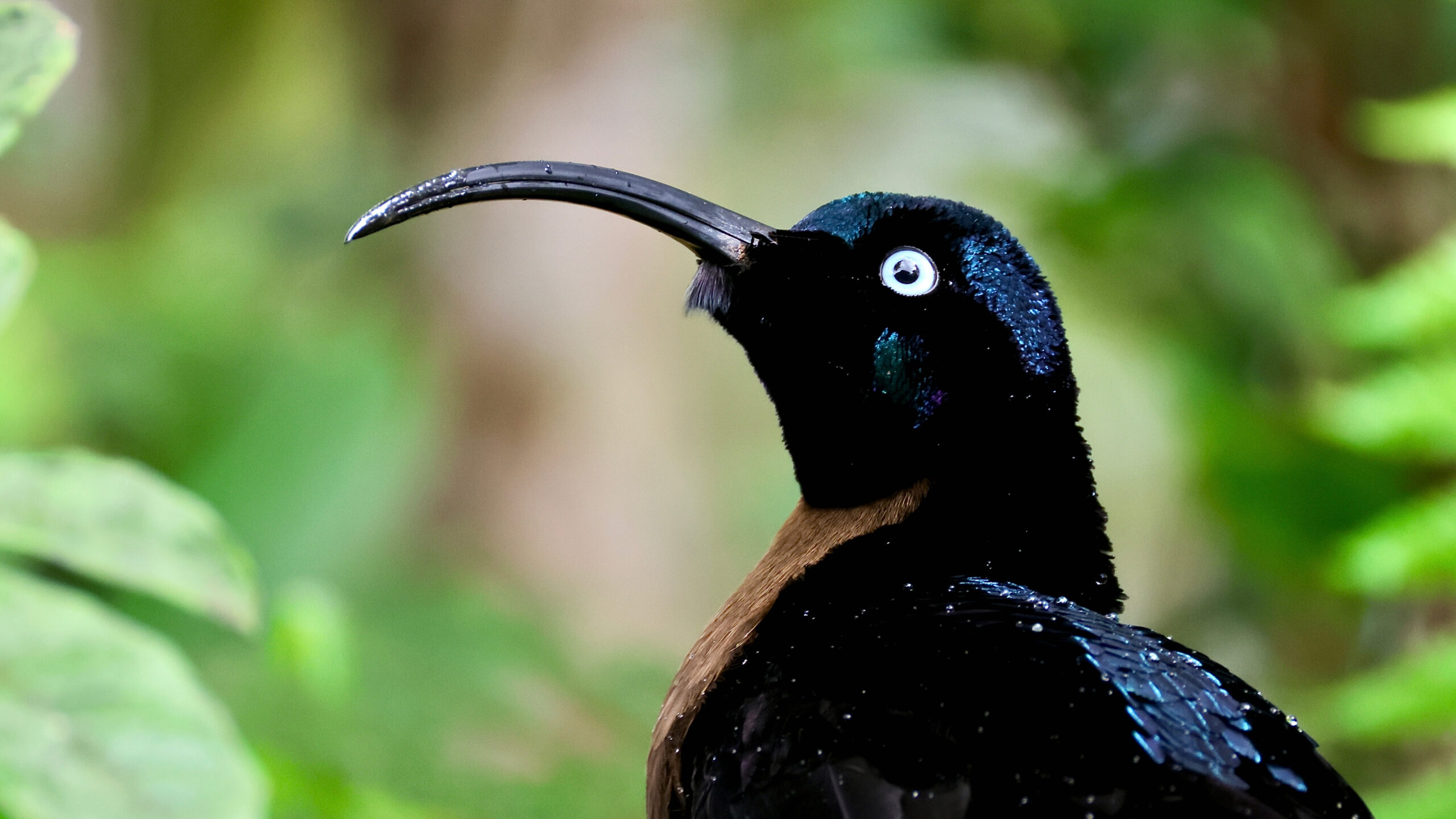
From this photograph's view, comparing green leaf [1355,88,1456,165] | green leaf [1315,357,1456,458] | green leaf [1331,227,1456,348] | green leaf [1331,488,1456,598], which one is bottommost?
green leaf [1331,488,1456,598]

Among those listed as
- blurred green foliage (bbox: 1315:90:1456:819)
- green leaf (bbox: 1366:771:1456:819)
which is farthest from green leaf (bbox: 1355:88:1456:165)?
green leaf (bbox: 1366:771:1456:819)

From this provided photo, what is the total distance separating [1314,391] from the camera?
3145mm

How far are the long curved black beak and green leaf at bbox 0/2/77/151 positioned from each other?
10.1 inches

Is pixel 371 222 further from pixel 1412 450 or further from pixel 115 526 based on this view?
pixel 1412 450

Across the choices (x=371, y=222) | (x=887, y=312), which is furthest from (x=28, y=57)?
(x=887, y=312)

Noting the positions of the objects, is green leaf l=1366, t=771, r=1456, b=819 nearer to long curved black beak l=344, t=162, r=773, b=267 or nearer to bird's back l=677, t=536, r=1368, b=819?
bird's back l=677, t=536, r=1368, b=819

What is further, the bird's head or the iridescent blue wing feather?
the bird's head

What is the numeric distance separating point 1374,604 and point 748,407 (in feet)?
14.0

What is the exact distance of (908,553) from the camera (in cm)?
117

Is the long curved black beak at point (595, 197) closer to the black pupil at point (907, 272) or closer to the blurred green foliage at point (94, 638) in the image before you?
the black pupil at point (907, 272)

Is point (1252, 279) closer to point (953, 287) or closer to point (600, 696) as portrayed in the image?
point (600, 696)

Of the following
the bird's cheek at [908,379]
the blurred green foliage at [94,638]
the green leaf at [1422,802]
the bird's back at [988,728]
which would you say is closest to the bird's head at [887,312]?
the bird's cheek at [908,379]

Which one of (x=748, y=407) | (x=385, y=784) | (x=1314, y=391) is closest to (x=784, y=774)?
(x=385, y=784)

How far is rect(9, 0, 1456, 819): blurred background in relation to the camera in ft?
7.61
